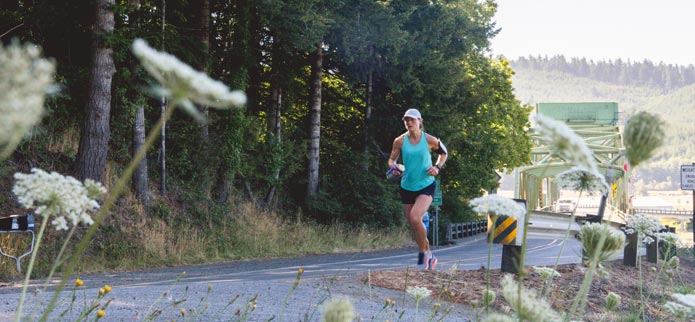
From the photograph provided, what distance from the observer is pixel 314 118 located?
2548 cm

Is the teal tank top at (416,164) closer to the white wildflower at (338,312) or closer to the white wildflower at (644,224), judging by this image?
the white wildflower at (644,224)

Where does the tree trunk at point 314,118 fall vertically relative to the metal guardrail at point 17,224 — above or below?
above

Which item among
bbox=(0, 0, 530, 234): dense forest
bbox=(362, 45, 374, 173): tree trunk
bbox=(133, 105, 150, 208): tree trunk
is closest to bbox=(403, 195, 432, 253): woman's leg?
bbox=(0, 0, 530, 234): dense forest

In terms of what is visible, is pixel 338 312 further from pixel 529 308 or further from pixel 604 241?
pixel 604 241

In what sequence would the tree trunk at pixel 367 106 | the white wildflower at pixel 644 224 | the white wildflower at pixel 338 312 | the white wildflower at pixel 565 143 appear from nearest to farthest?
the white wildflower at pixel 565 143
the white wildflower at pixel 338 312
the white wildflower at pixel 644 224
the tree trunk at pixel 367 106

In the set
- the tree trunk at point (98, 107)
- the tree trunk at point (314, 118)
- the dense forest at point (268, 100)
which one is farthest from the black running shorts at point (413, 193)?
the tree trunk at point (314, 118)

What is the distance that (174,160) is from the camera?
65.1ft

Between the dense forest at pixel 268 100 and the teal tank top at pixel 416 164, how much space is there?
24.3 ft

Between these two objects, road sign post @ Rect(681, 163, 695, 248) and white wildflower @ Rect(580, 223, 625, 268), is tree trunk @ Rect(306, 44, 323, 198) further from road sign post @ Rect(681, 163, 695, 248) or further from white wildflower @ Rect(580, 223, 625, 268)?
white wildflower @ Rect(580, 223, 625, 268)

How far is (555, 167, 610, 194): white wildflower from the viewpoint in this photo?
2.41 m

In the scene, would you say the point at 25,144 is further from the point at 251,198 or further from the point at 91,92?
the point at 251,198

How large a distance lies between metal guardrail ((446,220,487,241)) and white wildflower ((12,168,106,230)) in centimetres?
3044

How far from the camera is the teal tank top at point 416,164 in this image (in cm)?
895

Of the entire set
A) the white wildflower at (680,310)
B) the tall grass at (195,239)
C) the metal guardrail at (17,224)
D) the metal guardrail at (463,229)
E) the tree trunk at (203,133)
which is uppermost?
the tree trunk at (203,133)
